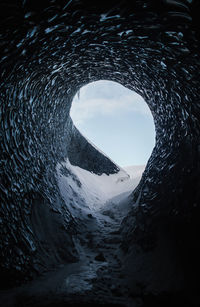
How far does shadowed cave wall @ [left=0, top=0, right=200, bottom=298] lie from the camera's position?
6.49ft

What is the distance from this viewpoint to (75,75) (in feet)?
14.4

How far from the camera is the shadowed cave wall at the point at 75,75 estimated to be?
1.98 m

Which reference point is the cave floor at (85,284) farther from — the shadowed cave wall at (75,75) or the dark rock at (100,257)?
the shadowed cave wall at (75,75)

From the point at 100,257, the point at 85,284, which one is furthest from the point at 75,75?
the point at 85,284

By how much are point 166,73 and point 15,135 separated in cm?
246

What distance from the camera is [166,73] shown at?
300 centimetres

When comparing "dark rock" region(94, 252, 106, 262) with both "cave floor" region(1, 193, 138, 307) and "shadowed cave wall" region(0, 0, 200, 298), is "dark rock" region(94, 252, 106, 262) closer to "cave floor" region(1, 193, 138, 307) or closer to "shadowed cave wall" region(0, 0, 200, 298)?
"cave floor" region(1, 193, 138, 307)

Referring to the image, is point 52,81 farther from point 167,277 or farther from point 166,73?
point 167,277

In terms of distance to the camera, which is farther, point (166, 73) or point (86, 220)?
point (86, 220)

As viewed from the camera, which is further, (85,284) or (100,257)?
(100,257)

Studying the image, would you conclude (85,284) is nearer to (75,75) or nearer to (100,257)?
(100,257)

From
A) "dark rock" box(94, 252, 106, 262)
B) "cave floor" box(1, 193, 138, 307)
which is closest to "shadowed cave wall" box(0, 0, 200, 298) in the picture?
"cave floor" box(1, 193, 138, 307)

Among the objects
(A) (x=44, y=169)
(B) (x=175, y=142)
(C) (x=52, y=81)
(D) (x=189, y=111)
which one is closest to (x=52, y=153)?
(A) (x=44, y=169)

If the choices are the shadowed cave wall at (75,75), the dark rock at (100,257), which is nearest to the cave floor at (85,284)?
the dark rock at (100,257)
